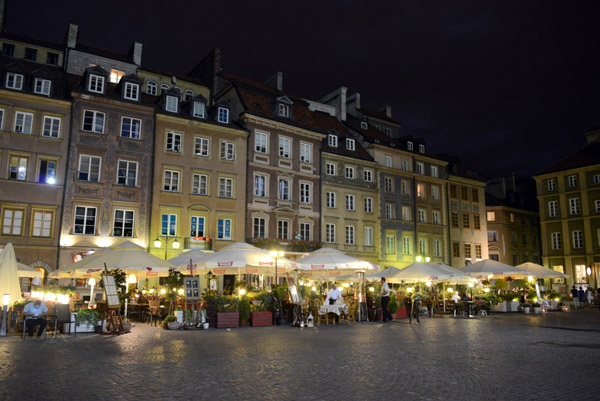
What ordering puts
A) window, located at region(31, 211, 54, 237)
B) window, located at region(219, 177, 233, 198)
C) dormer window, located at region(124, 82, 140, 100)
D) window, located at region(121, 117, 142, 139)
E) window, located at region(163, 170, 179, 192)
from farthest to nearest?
1. window, located at region(219, 177, 233, 198)
2. window, located at region(163, 170, 179, 192)
3. dormer window, located at region(124, 82, 140, 100)
4. window, located at region(121, 117, 142, 139)
5. window, located at region(31, 211, 54, 237)

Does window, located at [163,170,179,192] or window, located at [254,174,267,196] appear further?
window, located at [254,174,267,196]

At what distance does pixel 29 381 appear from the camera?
27.3 ft

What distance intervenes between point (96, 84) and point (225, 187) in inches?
413

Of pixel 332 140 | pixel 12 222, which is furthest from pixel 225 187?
pixel 12 222

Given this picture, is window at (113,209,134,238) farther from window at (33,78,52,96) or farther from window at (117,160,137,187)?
Result: window at (33,78,52,96)

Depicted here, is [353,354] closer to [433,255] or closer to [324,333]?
[324,333]

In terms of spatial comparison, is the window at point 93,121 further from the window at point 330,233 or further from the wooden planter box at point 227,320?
the window at point 330,233

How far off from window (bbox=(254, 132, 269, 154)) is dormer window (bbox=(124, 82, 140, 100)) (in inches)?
353

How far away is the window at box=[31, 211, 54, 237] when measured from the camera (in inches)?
1099

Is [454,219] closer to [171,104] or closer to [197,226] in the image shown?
[197,226]

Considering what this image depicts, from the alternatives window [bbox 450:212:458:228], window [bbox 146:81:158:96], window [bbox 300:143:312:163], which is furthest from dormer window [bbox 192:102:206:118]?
window [bbox 450:212:458:228]

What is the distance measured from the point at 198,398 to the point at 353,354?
17.9ft

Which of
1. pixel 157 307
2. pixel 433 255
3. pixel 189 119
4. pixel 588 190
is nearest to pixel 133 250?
pixel 157 307

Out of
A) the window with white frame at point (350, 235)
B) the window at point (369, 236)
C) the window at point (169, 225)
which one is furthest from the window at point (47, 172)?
the window at point (369, 236)
